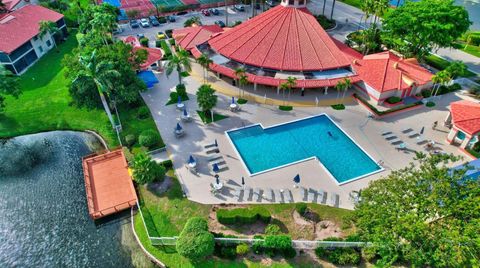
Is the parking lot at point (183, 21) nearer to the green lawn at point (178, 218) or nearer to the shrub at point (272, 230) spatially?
the green lawn at point (178, 218)

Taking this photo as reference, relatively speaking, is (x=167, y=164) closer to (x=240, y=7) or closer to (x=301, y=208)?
(x=301, y=208)

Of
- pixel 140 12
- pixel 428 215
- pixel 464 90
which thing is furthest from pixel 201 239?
pixel 140 12

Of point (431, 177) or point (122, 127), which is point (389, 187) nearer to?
point (431, 177)

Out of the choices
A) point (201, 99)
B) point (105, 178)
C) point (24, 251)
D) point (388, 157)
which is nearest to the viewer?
point (24, 251)

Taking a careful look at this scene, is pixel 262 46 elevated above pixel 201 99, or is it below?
above

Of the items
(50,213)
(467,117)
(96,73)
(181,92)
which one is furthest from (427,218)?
(96,73)

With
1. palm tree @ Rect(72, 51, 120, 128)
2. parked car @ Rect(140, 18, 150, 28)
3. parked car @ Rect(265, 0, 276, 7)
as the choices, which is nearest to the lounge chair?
palm tree @ Rect(72, 51, 120, 128)

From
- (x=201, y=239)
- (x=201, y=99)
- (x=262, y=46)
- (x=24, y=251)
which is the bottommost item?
(x=24, y=251)

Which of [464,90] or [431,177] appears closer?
[431,177]
